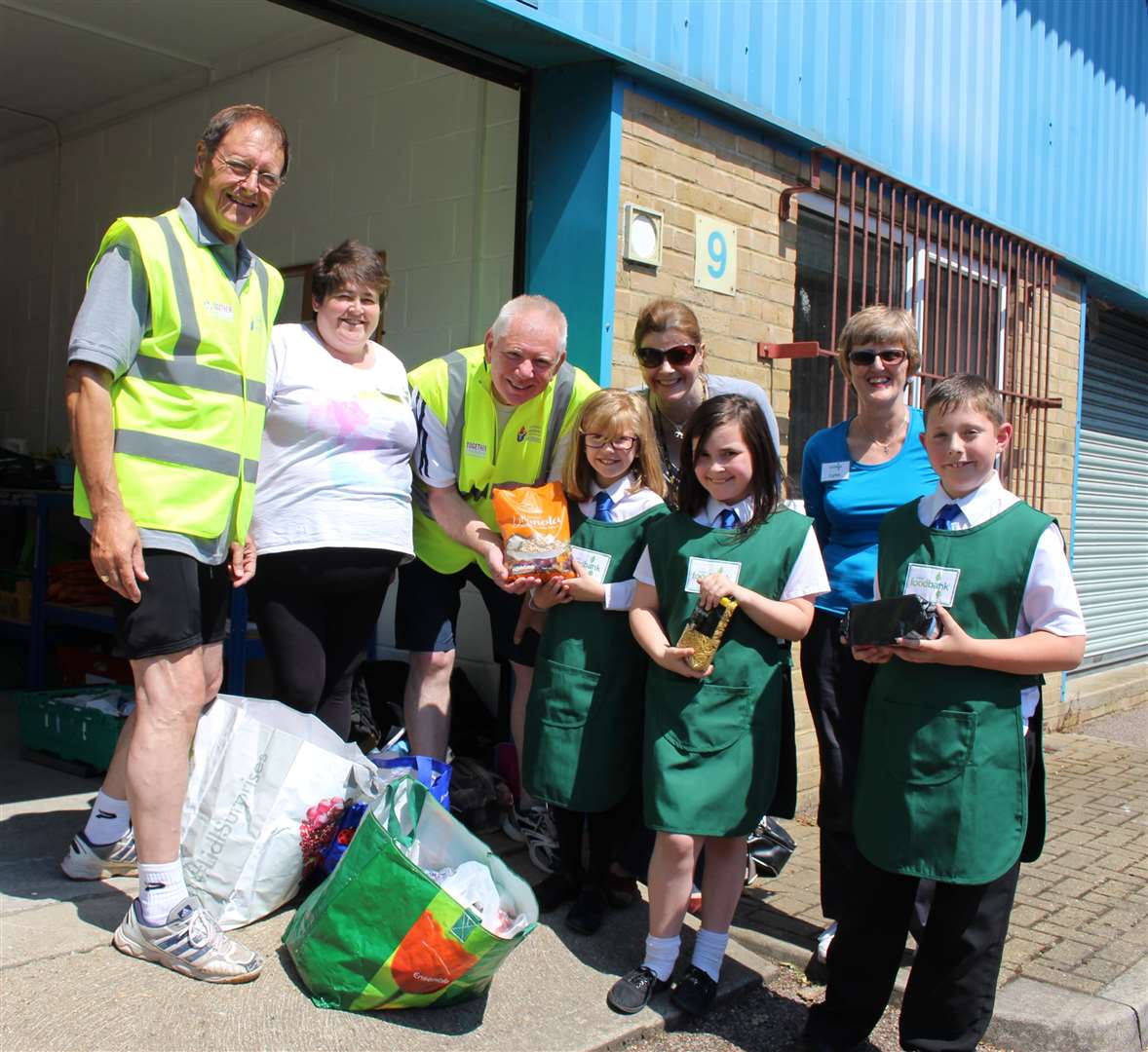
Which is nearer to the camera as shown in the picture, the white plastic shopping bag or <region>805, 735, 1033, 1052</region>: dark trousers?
<region>805, 735, 1033, 1052</region>: dark trousers

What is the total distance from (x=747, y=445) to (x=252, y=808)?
1720 mm

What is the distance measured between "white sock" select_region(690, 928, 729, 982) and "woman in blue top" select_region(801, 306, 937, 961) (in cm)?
44

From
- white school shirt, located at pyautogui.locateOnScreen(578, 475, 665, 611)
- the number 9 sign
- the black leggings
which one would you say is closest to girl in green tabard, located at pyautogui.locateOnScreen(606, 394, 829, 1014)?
white school shirt, located at pyautogui.locateOnScreen(578, 475, 665, 611)

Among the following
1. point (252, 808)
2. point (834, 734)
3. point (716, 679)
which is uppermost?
point (716, 679)

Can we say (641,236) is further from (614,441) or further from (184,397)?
(184,397)

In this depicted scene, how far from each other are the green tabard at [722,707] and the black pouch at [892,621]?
369mm

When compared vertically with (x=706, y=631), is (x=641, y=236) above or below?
above

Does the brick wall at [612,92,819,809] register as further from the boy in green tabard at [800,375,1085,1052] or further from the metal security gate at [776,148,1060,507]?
the boy in green tabard at [800,375,1085,1052]

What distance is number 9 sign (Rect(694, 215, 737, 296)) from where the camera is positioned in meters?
5.12

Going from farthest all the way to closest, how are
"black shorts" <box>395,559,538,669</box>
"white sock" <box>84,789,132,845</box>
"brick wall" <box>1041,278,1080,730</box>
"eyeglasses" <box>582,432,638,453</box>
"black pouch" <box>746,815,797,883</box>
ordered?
"brick wall" <box>1041,278,1080,730</box>
"black pouch" <box>746,815,797,883</box>
"black shorts" <box>395,559,538,669</box>
"eyeglasses" <box>582,432,638,453</box>
"white sock" <box>84,789,132,845</box>

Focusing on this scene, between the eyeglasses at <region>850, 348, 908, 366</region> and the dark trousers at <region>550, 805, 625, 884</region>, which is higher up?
the eyeglasses at <region>850, 348, 908, 366</region>

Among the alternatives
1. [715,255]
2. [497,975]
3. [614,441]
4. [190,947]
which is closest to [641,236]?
[715,255]

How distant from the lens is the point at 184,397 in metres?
2.91

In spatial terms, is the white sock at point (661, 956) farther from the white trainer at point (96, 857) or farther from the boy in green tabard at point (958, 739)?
the white trainer at point (96, 857)
